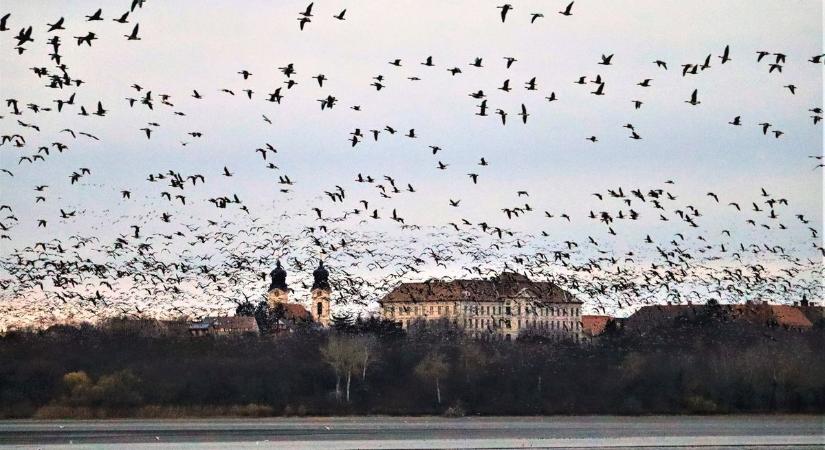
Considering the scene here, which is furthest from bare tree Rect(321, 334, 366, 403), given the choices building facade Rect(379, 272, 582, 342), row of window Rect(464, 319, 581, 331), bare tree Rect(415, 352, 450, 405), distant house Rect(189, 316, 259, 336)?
row of window Rect(464, 319, 581, 331)

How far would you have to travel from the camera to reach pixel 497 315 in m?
145

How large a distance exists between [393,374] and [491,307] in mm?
50429

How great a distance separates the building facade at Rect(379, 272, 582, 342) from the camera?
114375mm

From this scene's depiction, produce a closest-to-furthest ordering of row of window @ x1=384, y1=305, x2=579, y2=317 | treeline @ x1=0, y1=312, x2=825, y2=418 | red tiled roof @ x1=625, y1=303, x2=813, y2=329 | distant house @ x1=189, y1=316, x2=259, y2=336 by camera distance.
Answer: treeline @ x1=0, y1=312, x2=825, y2=418 < distant house @ x1=189, y1=316, x2=259, y2=336 < red tiled roof @ x1=625, y1=303, x2=813, y2=329 < row of window @ x1=384, y1=305, x2=579, y2=317

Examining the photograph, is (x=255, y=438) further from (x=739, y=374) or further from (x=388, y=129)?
(x=739, y=374)

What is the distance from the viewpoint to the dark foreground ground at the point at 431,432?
5819 centimetres

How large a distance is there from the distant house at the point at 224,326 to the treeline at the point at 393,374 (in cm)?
678

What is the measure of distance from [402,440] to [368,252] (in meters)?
11.9

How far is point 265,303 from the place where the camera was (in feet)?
471

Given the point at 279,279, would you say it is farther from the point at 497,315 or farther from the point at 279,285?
the point at 497,315

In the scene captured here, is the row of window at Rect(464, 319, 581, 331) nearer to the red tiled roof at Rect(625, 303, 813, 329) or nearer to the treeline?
the red tiled roof at Rect(625, 303, 813, 329)

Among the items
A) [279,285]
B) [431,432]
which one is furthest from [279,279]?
[431,432]

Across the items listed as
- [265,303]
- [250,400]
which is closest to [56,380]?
[250,400]

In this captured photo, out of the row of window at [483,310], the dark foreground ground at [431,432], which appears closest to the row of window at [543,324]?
the row of window at [483,310]
